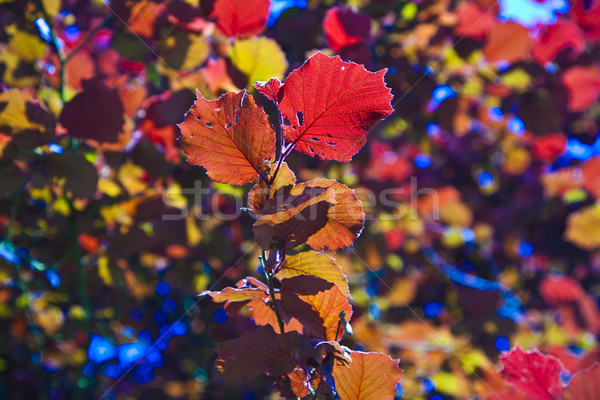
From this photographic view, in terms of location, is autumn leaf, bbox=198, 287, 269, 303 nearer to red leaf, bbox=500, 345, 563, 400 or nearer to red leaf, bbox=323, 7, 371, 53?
red leaf, bbox=500, 345, 563, 400

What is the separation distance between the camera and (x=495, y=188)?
2.97 metres

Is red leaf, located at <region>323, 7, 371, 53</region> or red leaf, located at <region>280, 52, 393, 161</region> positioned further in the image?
red leaf, located at <region>323, 7, 371, 53</region>

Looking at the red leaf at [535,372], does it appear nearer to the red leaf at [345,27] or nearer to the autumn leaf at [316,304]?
the autumn leaf at [316,304]

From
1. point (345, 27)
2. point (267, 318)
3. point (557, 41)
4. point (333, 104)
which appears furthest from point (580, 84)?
point (267, 318)

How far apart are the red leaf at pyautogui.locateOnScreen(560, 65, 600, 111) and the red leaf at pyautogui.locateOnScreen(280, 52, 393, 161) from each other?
1.36 meters

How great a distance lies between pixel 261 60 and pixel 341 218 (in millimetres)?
642

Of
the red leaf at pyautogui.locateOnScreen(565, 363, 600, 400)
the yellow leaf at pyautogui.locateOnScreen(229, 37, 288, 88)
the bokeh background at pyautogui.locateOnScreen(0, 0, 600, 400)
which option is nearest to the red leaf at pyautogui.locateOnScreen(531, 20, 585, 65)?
the bokeh background at pyautogui.locateOnScreen(0, 0, 600, 400)

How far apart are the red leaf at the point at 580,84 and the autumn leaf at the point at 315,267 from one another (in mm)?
1439

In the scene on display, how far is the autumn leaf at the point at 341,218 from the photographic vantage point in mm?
545

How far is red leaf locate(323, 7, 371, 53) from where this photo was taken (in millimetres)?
1111

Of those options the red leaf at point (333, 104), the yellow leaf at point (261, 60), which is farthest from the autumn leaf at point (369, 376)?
the yellow leaf at point (261, 60)

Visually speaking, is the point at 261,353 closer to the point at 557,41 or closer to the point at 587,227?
the point at 557,41

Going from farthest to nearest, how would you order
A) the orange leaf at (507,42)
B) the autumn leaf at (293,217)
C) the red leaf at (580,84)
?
1. the red leaf at (580,84)
2. the orange leaf at (507,42)
3. the autumn leaf at (293,217)

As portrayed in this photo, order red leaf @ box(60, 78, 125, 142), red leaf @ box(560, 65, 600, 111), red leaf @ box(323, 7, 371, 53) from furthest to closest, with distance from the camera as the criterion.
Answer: red leaf @ box(560, 65, 600, 111), red leaf @ box(323, 7, 371, 53), red leaf @ box(60, 78, 125, 142)
